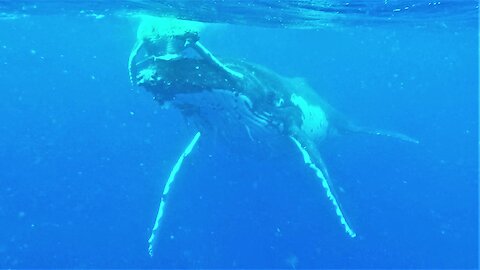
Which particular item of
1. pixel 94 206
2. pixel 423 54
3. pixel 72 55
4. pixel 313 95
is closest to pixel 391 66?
pixel 423 54

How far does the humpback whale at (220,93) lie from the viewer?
27.1ft

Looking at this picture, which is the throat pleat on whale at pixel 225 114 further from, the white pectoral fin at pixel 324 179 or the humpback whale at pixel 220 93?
the white pectoral fin at pixel 324 179

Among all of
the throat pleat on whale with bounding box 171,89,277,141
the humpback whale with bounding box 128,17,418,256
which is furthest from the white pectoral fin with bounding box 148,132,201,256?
the throat pleat on whale with bounding box 171,89,277,141

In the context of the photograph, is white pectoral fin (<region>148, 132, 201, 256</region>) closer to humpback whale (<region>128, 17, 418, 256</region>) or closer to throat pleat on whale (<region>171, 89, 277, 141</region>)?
humpback whale (<region>128, 17, 418, 256</region>)

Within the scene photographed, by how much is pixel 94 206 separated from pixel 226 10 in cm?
1437

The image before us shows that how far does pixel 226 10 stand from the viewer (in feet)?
57.6

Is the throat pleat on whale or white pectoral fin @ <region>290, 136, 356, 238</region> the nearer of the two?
the throat pleat on whale

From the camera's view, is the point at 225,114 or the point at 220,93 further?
the point at 225,114

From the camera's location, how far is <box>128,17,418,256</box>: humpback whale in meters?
8.27

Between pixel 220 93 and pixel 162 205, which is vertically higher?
pixel 220 93

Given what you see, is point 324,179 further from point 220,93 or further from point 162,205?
point 162,205

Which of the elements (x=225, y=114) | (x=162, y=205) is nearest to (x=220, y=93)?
(x=225, y=114)

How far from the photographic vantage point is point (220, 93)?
9.18 m

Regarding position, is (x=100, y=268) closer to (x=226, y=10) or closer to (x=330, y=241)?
(x=330, y=241)
